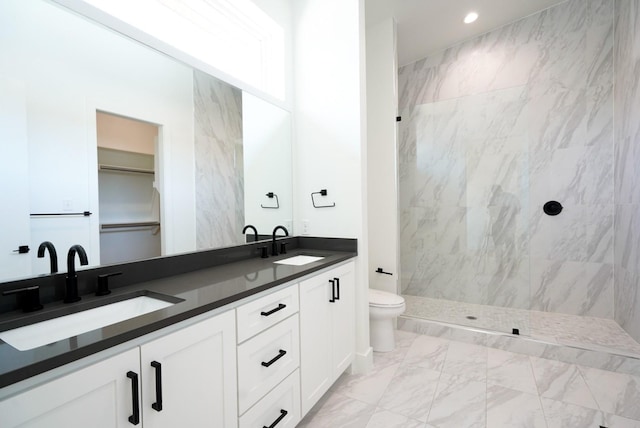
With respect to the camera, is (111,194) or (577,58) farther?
(577,58)

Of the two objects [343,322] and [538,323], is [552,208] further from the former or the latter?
[343,322]

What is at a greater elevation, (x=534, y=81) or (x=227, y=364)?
(x=534, y=81)

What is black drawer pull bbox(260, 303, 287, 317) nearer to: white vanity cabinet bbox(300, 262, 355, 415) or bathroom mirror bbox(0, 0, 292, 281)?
white vanity cabinet bbox(300, 262, 355, 415)

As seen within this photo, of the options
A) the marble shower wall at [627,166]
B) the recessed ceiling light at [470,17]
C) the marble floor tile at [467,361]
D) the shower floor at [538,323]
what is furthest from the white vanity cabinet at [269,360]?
the recessed ceiling light at [470,17]

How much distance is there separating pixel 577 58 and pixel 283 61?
2775 mm

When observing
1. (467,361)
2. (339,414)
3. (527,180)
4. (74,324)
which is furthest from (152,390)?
(527,180)

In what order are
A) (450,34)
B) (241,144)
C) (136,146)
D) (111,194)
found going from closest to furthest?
(111,194) → (136,146) → (241,144) → (450,34)

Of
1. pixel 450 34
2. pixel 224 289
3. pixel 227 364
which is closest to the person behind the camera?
pixel 227 364

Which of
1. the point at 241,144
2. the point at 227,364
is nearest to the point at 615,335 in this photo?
the point at 227,364

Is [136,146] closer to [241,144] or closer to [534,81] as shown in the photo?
[241,144]

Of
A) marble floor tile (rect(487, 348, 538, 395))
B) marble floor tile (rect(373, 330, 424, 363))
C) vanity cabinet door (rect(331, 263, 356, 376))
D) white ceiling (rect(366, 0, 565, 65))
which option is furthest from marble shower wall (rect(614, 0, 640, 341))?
vanity cabinet door (rect(331, 263, 356, 376))

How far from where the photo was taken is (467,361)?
7.30 feet

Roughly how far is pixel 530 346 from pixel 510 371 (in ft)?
1.21

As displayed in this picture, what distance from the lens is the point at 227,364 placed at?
1057 millimetres
